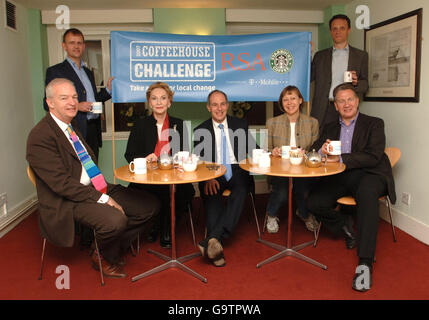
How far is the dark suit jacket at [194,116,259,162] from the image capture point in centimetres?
320

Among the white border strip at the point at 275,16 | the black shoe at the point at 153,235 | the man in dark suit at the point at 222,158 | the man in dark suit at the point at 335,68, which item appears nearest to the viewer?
the man in dark suit at the point at 222,158

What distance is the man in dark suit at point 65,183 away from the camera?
234cm

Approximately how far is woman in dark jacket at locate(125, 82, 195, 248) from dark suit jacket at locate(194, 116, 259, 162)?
124mm

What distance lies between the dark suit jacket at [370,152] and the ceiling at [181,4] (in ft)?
6.44

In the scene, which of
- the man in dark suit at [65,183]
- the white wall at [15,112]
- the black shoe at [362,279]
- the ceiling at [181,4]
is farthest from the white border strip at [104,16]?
the black shoe at [362,279]

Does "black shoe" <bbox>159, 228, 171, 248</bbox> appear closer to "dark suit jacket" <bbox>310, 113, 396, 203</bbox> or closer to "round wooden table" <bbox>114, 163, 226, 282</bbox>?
"round wooden table" <bbox>114, 163, 226, 282</bbox>

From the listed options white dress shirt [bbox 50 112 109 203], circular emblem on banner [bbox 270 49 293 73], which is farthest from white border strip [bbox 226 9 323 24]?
white dress shirt [bbox 50 112 109 203]

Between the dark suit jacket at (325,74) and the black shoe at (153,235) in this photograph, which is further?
the dark suit jacket at (325,74)

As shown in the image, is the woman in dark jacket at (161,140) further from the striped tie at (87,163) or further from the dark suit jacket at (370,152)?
the dark suit jacket at (370,152)

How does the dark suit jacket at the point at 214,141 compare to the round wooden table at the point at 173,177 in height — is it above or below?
above

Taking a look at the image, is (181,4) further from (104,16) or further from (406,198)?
(406,198)

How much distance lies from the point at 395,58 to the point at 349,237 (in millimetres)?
1687

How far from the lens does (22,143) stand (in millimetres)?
4090

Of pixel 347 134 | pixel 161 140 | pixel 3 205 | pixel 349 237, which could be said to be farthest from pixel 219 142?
pixel 3 205
